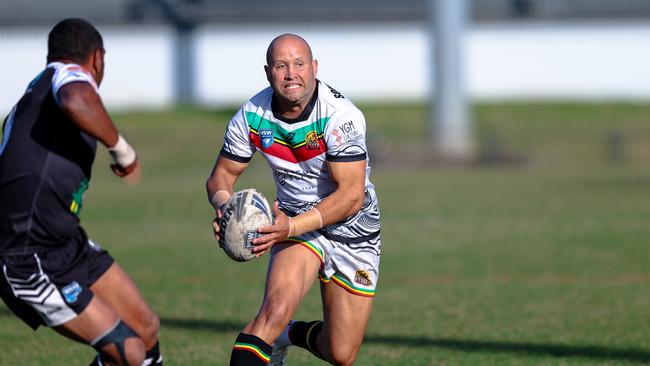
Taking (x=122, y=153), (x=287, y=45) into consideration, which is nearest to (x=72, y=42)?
(x=122, y=153)

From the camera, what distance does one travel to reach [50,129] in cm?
558

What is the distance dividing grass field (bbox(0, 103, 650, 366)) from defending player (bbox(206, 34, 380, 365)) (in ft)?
4.39

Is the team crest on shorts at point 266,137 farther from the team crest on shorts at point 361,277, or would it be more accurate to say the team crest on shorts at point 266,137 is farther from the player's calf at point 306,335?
the player's calf at point 306,335

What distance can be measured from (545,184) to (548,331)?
14410mm

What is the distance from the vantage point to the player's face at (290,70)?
20.2 feet

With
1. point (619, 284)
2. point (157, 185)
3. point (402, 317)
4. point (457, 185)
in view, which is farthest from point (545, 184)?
point (402, 317)

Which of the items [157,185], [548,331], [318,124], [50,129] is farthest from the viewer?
[157,185]

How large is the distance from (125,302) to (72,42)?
1.51m

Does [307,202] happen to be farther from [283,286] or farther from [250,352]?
[250,352]

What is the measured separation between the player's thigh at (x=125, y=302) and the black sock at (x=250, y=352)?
1.84 ft

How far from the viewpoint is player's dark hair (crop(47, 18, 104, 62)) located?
572cm

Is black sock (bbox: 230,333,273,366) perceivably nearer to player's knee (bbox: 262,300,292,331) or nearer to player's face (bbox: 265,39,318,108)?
player's knee (bbox: 262,300,292,331)

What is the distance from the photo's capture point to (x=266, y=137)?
646cm

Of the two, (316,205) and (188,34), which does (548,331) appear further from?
(188,34)
